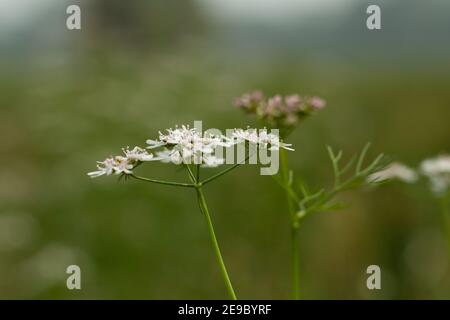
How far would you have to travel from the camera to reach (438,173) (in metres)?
3.72

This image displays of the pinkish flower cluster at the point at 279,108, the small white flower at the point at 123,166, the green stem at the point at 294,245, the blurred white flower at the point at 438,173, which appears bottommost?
the green stem at the point at 294,245

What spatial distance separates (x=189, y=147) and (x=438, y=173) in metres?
2.12

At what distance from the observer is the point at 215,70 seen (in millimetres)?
12453

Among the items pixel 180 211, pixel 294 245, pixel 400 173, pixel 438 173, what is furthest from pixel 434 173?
pixel 180 211

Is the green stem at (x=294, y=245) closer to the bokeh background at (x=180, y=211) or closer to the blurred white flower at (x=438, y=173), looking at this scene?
the bokeh background at (x=180, y=211)

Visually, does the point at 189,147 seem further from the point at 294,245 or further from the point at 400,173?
the point at 400,173

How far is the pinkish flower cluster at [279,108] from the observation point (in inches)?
117

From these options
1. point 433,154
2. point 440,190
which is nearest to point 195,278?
point 440,190

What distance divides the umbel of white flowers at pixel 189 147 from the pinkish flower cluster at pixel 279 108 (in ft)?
2.24

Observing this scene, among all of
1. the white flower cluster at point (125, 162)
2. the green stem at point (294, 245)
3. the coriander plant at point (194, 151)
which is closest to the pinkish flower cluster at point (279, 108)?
the green stem at point (294, 245)

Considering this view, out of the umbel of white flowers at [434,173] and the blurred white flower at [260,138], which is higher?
the umbel of white flowers at [434,173]
